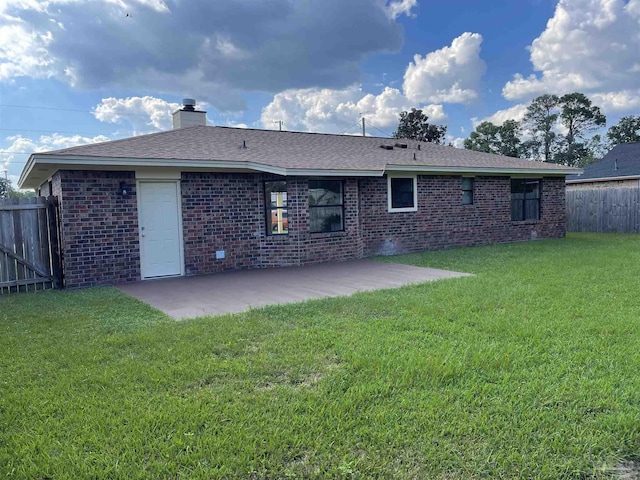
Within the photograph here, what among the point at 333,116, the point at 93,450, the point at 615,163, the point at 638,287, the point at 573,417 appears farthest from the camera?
the point at 333,116

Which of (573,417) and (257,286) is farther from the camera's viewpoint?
(257,286)

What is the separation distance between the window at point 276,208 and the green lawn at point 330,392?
16.0 ft

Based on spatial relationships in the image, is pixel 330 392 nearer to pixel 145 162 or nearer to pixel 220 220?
pixel 145 162

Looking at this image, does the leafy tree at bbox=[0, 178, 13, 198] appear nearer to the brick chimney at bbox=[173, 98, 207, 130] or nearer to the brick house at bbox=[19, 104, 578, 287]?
the brick house at bbox=[19, 104, 578, 287]

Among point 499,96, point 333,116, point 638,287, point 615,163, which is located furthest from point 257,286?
point 499,96

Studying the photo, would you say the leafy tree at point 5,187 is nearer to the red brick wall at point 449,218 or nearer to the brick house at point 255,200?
the brick house at point 255,200

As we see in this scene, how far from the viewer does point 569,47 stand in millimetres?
17188

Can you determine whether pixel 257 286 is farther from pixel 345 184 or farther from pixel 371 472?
pixel 371 472

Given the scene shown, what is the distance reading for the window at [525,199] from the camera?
15420mm

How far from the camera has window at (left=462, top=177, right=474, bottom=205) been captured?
14.0 metres

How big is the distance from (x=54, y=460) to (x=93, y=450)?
0.20m

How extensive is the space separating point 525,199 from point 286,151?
891cm

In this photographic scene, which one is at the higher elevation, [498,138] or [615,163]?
[498,138]

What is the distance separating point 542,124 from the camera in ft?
142
